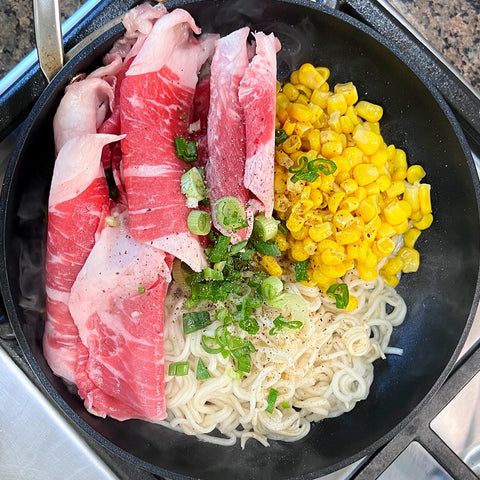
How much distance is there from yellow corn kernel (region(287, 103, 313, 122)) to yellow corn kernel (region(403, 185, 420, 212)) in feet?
1.96

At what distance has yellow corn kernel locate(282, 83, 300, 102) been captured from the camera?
2738mm

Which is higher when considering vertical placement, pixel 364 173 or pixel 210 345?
pixel 364 173

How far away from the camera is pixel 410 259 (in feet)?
9.09

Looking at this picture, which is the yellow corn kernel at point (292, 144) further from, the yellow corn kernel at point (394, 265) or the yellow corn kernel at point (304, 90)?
the yellow corn kernel at point (394, 265)

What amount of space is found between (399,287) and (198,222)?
3.89 feet

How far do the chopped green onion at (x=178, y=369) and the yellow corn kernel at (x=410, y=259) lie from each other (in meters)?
1.17

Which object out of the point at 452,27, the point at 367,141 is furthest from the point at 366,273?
the point at 452,27

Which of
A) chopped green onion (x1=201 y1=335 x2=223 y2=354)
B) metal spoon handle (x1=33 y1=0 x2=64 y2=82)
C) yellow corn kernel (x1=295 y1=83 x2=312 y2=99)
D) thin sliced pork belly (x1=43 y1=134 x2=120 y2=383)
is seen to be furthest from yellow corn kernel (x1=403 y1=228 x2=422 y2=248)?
metal spoon handle (x1=33 y1=0 x2=64 y2=82)

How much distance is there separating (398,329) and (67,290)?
1.64 metres

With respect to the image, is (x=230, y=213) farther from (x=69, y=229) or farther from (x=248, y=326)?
(x=69, y=229)

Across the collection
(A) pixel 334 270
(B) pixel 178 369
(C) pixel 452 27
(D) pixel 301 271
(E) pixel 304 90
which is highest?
(C) pixel 452 27

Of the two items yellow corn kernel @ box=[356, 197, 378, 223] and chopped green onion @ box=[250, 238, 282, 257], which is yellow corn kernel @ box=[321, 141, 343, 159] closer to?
yellow corn kernel @ box=[356, 197, 378, 223]

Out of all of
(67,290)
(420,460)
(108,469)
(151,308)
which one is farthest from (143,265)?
(420,460)

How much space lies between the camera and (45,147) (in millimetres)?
2502
